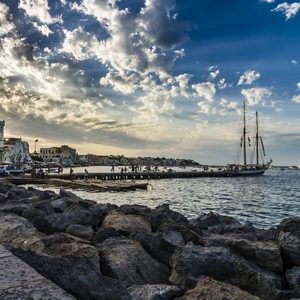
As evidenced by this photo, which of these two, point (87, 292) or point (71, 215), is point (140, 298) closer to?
point (87, 292)

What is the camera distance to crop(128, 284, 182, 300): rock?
176 inches

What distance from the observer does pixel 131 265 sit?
18.8 ft

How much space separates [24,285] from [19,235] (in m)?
4.12

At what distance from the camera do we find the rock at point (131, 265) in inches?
215

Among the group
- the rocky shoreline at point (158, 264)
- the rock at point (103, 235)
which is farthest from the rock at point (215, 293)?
the rock at point (103, 235)

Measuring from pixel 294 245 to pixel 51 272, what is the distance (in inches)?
194

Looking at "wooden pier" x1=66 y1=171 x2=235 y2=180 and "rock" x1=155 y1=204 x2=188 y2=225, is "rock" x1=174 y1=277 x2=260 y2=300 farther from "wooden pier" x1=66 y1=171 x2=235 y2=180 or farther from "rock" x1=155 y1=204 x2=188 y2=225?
"wooden pier" x1=66 y1=171 x2=235 y2=180

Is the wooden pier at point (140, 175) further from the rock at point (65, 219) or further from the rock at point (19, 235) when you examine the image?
the rock at point (19, 235)

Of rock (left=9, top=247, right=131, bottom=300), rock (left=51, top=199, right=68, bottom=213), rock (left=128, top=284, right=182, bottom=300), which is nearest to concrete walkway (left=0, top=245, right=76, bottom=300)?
rock (left=9, top=247, right=131, bottom=300)

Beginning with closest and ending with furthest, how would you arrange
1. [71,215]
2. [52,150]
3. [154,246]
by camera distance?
[154,246] → [71,215] → [52,150]

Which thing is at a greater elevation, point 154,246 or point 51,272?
point 51,272

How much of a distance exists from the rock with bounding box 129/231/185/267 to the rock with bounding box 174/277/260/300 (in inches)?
77.4

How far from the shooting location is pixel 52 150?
185 meters

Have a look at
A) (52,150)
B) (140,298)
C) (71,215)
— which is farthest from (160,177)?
(52,150)
